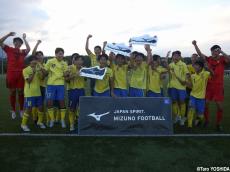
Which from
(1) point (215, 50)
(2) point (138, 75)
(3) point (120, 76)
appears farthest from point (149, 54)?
(1) point (215, 50)

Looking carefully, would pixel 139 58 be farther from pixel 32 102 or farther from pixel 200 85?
pixel 32 102

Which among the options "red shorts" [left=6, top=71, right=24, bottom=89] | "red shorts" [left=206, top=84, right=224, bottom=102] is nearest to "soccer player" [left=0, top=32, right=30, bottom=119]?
"red shorts" [left=6, top=71, right=24, bottom=89]

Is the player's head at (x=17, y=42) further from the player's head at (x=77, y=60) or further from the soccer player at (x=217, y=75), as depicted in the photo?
the soccer player at (x=217, y=75)

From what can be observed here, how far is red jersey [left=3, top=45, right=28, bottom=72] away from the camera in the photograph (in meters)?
9.95

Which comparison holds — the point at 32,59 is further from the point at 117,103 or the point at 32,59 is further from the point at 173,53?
the point at 173,53

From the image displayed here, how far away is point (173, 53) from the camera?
389 inches

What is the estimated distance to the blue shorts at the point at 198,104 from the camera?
9.22 metres

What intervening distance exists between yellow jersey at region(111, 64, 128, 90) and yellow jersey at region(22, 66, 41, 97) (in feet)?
6.28

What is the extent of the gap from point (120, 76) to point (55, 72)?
1642mm

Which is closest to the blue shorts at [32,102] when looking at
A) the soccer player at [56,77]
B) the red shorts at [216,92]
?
the soccer player at [56,77]
